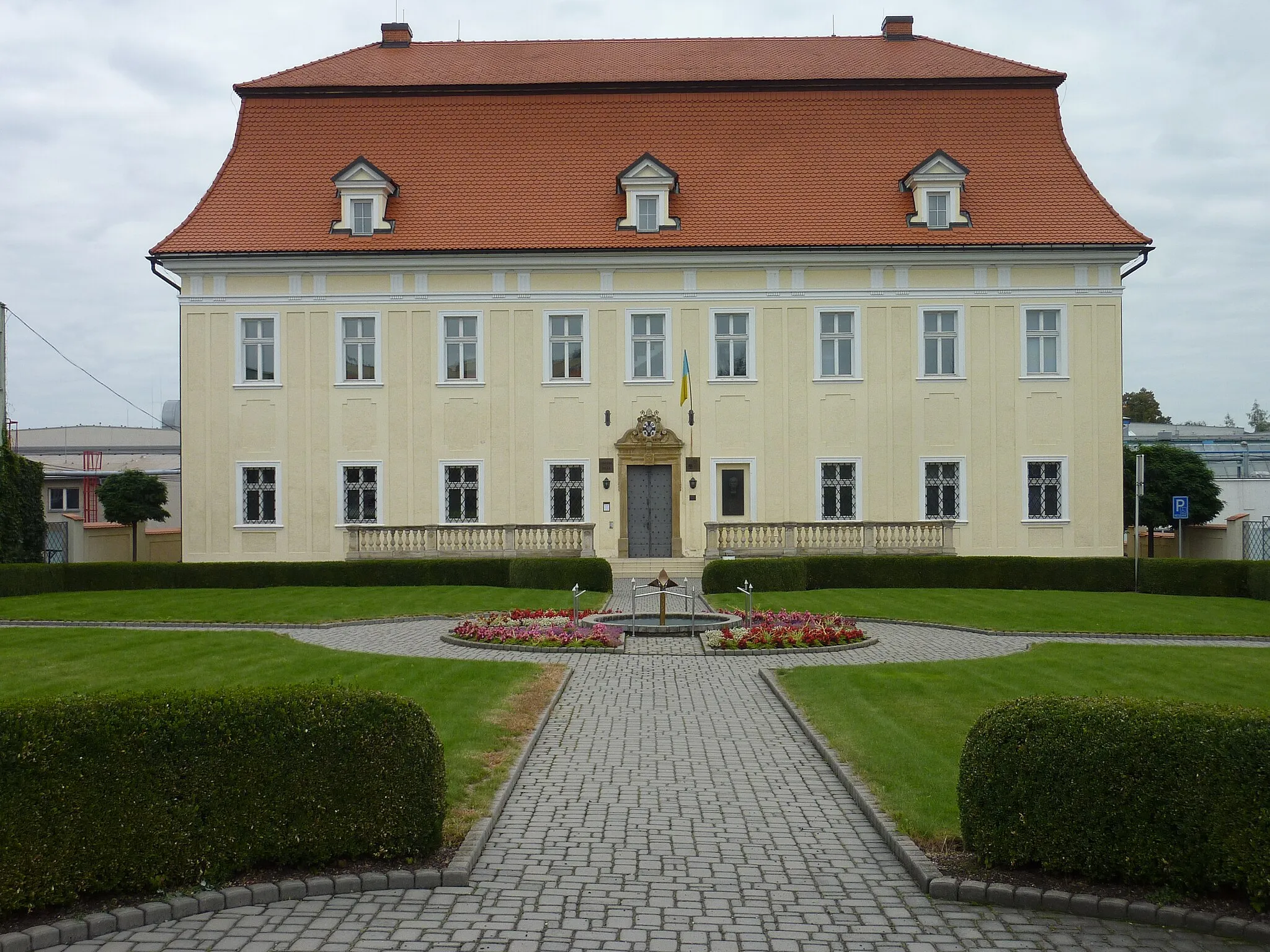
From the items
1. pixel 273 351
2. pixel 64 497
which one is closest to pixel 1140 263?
pixel 273 351

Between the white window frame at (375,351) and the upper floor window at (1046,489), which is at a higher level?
the white window frame at (375,351)

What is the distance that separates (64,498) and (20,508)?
87.4 ft

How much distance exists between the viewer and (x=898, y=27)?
3891 cm

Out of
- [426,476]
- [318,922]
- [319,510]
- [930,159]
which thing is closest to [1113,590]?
[930,159]

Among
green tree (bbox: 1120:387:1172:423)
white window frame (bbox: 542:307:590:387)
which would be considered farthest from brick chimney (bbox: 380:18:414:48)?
green tree (bbox: 1120:387:1172:423)

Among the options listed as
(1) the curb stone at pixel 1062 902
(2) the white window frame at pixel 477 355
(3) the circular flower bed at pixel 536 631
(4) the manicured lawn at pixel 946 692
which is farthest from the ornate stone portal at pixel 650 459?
(1) the curb stone at pixel 1062 902

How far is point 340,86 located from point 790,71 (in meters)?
14.3

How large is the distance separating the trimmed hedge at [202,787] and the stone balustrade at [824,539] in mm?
23106

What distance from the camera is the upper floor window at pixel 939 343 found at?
1292 inches

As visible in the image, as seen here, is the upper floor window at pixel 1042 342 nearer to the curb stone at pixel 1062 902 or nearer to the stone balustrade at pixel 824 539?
the stone balustrade at pixel 824 539

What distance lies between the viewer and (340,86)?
1373 inches

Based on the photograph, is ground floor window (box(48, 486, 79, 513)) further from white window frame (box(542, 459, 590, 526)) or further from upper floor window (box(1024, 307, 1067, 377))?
upper floor window (box(1024, 307, 1067, 377))

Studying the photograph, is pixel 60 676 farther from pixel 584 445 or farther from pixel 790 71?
pixel 790 71

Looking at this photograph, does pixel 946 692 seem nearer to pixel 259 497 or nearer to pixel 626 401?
pixel 626 401
